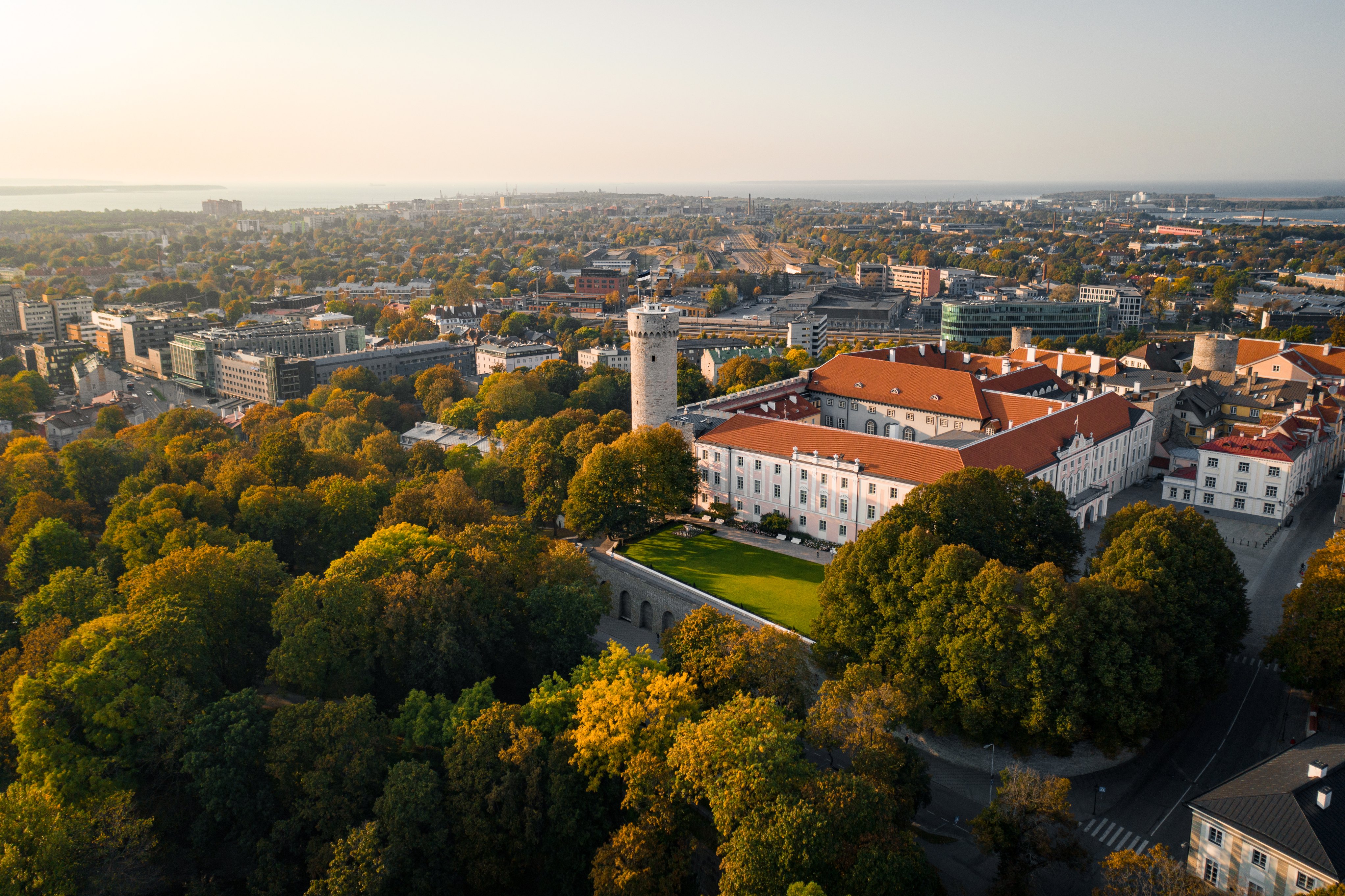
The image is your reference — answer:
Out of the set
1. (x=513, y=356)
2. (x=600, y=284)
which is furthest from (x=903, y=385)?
(x=600, y=284)

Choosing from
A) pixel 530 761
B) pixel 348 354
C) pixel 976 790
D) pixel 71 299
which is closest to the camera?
pixel 530 761

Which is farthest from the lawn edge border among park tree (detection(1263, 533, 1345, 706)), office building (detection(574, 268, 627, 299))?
office building (detection(574, 268, 627, 299))

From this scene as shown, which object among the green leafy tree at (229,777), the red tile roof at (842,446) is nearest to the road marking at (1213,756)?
the red tile roof at (842,446)

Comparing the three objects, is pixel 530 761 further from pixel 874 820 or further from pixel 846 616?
pixel 846 616

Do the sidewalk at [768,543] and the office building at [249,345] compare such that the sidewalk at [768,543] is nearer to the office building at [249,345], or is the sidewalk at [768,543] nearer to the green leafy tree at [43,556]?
the green leafy tree at [43,556]

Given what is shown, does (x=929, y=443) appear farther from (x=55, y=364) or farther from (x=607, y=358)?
(x=55, y=364)

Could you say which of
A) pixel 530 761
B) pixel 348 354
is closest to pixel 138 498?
pixel 530 761
